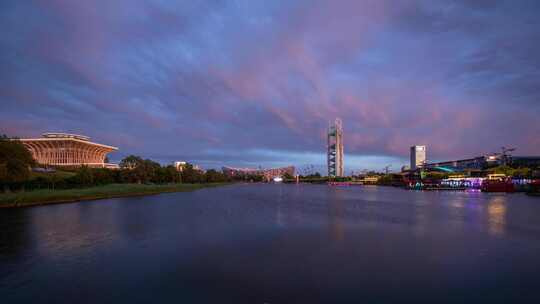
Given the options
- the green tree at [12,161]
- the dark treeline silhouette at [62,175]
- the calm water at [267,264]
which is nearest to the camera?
the calm water at [267,264]

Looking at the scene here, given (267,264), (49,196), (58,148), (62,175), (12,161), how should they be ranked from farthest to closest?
(58,148) < (62,175) < (49,196) < (12,161) < (267,264)

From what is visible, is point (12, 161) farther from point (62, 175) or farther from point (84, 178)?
point (62, 175)

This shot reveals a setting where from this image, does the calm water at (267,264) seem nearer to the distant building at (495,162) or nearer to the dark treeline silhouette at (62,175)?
the dark treeline silhouette at (62,175)

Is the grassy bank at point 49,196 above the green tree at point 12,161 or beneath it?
beneath

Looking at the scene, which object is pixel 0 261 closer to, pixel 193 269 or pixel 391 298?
pixel 193 269

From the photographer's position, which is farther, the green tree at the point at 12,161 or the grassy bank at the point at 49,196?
the green tree at the point at 12,161

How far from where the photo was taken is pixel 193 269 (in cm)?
1317

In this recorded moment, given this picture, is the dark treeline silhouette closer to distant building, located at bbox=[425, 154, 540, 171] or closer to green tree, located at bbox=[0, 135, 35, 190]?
green tree, located at bbox=[0, 135, 35, 190]

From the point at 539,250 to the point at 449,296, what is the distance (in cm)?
1068

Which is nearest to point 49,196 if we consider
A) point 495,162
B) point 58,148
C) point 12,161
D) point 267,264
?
point 12,161

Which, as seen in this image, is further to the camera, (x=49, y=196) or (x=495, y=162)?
(x=495, y=162)

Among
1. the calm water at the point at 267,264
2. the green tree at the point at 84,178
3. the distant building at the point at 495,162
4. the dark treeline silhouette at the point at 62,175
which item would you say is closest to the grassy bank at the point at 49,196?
the dark treeline silhouette at the point at 62,175

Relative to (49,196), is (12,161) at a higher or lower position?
higher

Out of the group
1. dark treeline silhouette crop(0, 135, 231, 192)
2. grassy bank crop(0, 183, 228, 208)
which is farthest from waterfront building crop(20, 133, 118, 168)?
grassy bank crop(0, 183, 228, 208)
